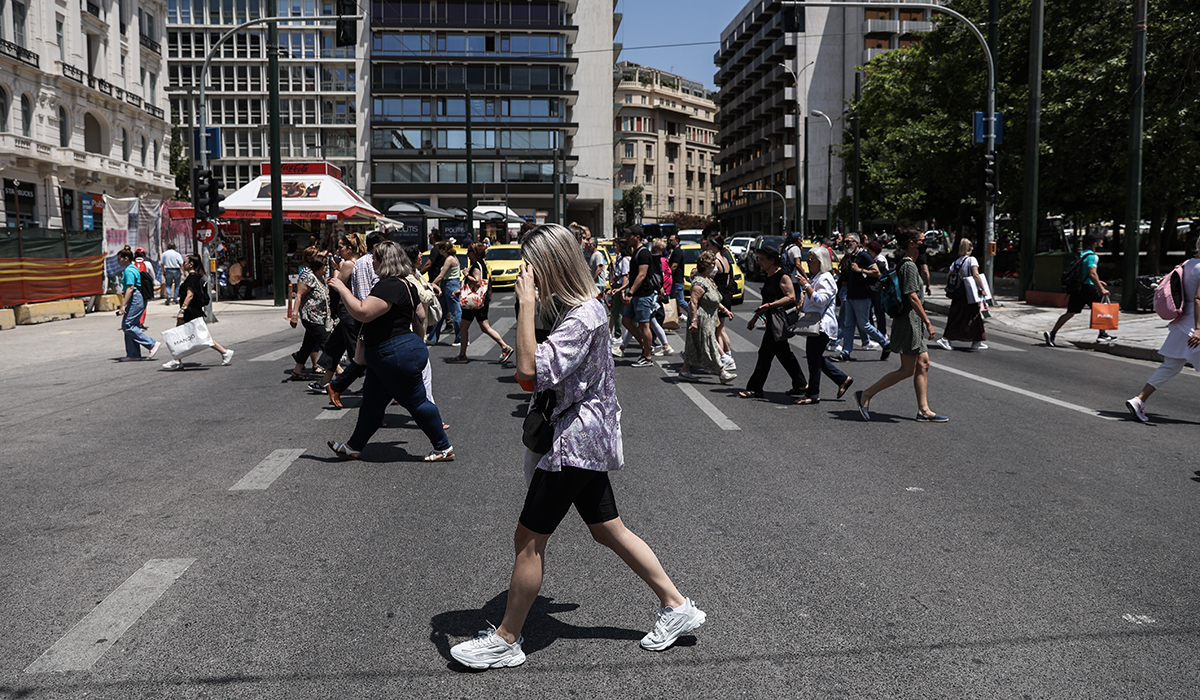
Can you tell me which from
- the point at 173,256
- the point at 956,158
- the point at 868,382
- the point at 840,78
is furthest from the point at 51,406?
the point at 840,78

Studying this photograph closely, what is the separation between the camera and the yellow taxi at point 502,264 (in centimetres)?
3028

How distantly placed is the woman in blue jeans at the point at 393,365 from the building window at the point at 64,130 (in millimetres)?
44512

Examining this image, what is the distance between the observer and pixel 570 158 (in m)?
75.4

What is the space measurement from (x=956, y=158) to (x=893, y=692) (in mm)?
36565

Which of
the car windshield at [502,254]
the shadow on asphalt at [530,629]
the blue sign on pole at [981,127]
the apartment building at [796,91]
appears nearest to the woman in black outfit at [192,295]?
the shadow on asphalt at [530,629]

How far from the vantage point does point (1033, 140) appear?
2266 centimetres

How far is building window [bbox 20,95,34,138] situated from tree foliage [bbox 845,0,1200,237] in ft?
113

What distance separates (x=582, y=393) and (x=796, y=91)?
88959 millimetres

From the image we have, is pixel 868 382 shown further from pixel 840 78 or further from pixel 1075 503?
pixel 840 78

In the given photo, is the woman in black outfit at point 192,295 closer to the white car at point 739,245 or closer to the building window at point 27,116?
the white car at point 739,245

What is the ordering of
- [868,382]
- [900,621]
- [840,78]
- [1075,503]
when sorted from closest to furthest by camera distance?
[900,621]
[1075,503]
[868,382]
[840,78]

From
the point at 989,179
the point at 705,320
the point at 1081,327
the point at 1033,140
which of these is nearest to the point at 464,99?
the point at 989,179

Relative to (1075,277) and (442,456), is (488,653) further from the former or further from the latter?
(1075,277)

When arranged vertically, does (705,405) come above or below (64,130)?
below
